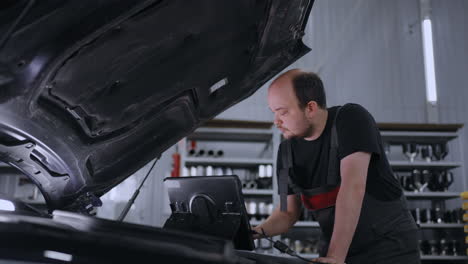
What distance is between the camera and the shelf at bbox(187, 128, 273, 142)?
529 centimetres

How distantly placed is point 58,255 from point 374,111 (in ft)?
19.0

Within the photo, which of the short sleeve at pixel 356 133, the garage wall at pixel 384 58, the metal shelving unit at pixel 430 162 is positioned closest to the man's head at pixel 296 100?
the short sleeve at pixel 356 133

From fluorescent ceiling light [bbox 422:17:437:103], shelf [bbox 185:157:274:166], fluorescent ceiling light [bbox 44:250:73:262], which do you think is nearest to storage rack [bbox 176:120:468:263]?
shelf [bbox 185:157:274:166]

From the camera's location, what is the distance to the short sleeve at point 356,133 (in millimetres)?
1393

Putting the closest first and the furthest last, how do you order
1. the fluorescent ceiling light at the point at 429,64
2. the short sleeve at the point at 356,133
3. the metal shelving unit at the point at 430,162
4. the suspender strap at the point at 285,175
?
the short sleeve at the point at 356,133 < the suspender strap at the point at 285,175 < the metal shelving unit at the point at 430,162 < the fluorescent ceiling light at the point at 429,64

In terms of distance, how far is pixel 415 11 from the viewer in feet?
21.2

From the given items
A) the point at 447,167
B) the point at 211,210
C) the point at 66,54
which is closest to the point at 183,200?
the point at 211,210

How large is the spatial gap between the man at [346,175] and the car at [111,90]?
0.64 feet

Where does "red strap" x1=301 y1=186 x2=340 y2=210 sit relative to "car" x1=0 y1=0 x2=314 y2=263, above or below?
below

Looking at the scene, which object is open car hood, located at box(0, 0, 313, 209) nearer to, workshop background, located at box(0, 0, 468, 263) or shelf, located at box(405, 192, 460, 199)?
workshop background, located at box(0, 0, 468, 263)

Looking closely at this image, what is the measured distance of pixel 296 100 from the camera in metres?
1.48

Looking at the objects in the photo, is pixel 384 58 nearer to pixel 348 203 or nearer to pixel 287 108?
pixel 287 108

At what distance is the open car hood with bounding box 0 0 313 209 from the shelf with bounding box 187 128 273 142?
11.7 feet

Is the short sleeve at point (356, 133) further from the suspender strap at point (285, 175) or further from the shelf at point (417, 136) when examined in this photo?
the shelf at point (417, 136)
